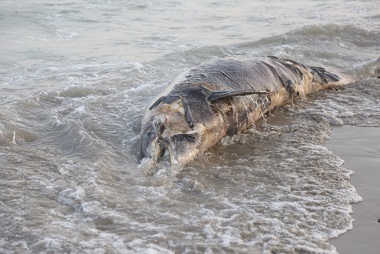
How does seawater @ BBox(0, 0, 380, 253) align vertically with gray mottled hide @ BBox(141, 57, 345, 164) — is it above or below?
below

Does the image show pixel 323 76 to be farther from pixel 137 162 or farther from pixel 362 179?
pixel 137 162

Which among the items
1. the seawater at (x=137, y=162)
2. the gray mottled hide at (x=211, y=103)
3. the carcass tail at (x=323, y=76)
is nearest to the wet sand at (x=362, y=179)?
the seawater at (x=137, y=162)

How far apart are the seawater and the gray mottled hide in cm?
16

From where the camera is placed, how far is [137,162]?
5.07 m

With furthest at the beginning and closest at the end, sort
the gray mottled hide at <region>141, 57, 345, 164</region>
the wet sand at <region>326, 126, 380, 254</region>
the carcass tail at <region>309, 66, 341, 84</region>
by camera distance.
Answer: the carcass tail at <region>309, 66, 341, 84</region>
the gray mottled hide at <region>141, 57, 345, 164</region>
the wet sand at <region>326, 126, 380, 254</region>

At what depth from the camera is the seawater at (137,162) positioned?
3.83 metres

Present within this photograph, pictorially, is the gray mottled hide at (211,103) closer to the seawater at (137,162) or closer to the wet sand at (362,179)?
the seawater at (137,162)

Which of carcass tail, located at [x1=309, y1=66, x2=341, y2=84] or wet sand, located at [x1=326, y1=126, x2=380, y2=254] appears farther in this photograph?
carcass tail, located at [x1=309, y1=66, x2=341, y2=84]

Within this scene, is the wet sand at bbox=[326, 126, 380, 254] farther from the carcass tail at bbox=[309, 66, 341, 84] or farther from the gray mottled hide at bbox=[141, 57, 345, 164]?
the carcass tail at bbox=[309, 66, 341, 84]

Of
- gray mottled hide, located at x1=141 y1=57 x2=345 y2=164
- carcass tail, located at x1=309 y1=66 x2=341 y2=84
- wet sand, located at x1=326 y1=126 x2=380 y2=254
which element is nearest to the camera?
wet sand, located at x1=326 y1=126 x2=380 y2=254

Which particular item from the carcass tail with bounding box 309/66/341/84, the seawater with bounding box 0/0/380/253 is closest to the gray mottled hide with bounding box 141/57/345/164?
the seawater with bounding box 0/0/380/253

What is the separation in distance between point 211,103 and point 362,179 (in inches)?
61.8

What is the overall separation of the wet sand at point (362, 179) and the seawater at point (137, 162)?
3.7 inches

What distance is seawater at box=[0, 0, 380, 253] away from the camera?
3830 mm
